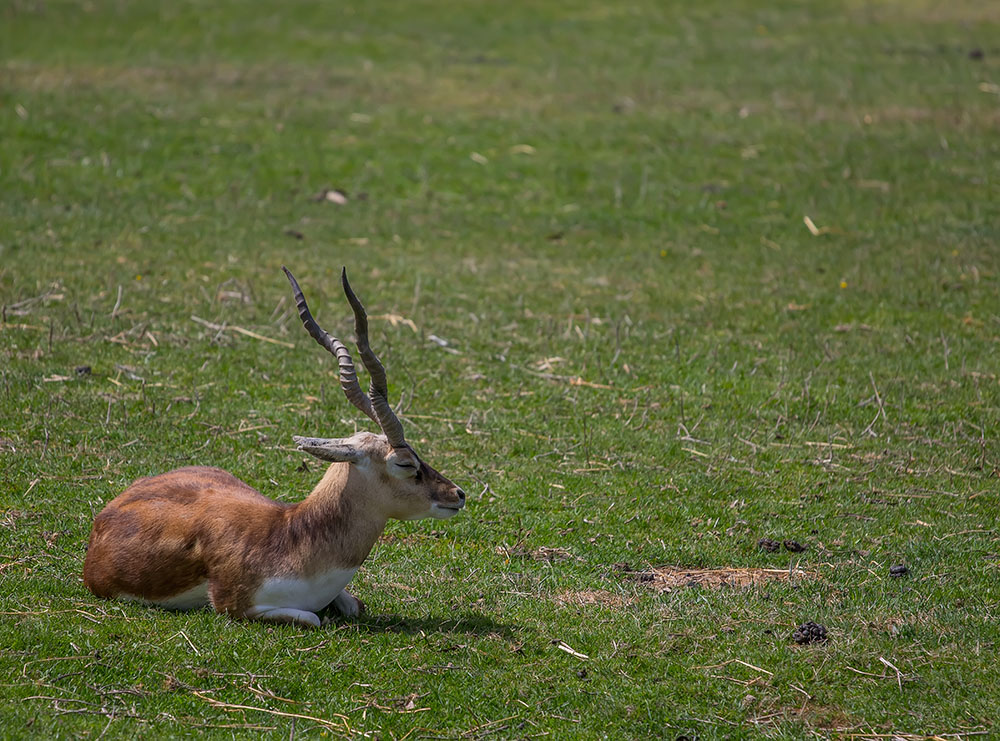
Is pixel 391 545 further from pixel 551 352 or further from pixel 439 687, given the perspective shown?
pixel 551 352

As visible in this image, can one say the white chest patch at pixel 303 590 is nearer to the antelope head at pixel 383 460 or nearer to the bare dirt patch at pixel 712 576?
the antelope head at pixel 383 460

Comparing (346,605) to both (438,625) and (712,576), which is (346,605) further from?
(712,576)

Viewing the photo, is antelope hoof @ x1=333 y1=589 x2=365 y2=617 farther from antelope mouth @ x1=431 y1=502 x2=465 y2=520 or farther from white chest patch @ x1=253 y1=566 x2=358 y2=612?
antelope mouth @ x1=431 y1=502 x2=465 y2=520

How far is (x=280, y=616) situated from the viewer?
695 cm

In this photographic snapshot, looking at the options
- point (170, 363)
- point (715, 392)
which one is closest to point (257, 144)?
point (170, 363)

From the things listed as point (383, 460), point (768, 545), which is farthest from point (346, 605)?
point (768, 545)

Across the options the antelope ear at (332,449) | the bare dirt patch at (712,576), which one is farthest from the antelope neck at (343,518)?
the bare dirt patch at (712,576)

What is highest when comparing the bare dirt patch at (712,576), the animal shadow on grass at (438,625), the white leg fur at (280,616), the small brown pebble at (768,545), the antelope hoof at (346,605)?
the white leg fur at (280,616)

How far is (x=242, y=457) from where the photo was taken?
31.6ft

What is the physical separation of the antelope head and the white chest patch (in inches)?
18.7

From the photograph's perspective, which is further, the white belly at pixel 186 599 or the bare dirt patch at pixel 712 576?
the bare dirt patch at pixel 712 576

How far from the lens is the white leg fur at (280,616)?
274 inches

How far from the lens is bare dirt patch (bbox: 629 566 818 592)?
8.01 metres

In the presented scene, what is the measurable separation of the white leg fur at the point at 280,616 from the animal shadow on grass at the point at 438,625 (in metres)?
0.27
